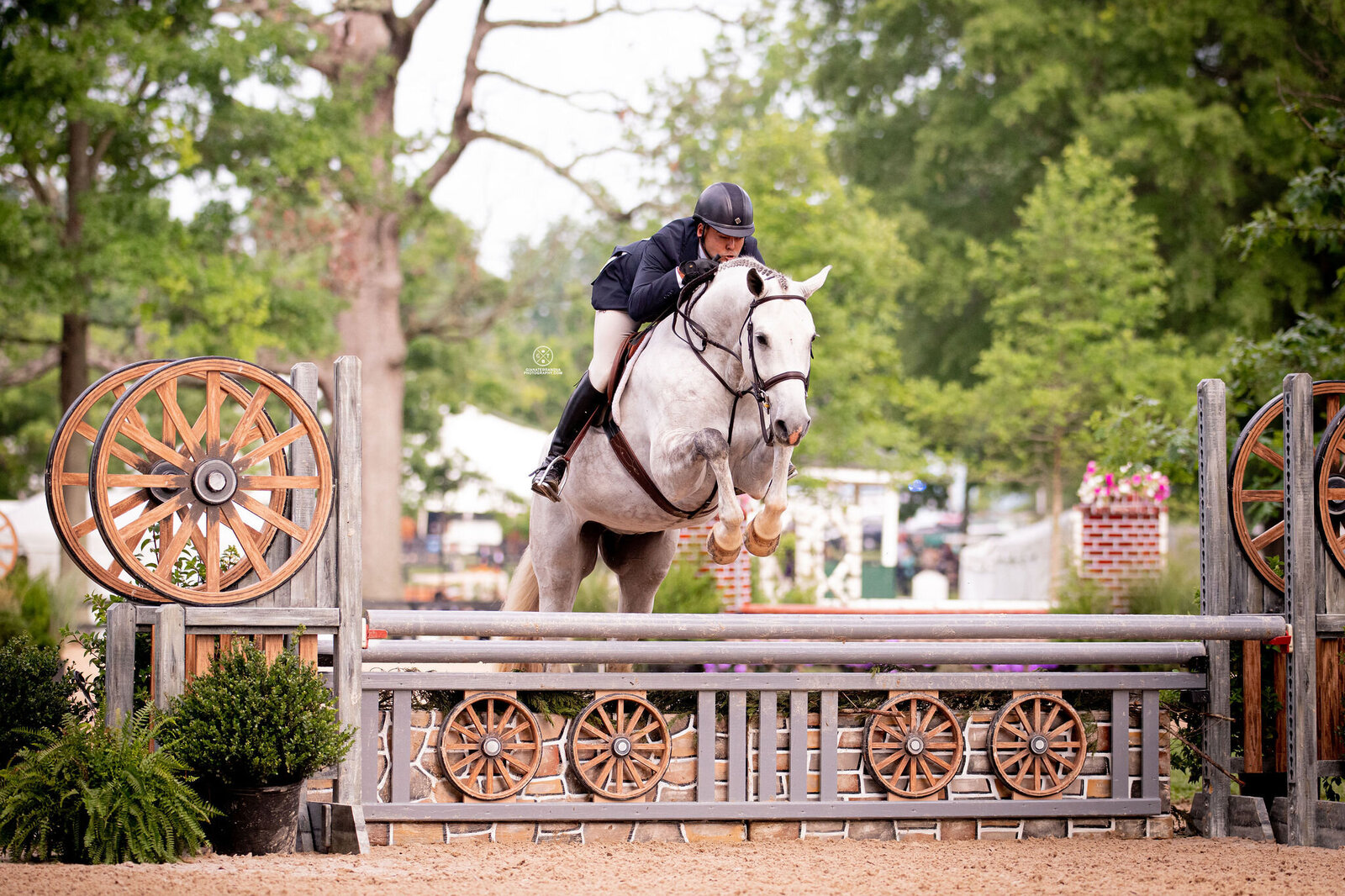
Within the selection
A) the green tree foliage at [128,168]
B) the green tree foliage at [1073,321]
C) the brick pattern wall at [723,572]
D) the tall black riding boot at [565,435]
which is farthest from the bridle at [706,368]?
the green tree foliage at [1073,321]

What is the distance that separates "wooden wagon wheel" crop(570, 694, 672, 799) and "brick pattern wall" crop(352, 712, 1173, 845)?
72 millimetres

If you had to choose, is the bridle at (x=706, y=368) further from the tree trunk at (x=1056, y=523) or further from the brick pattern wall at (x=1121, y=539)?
the tree trunk at (x=1056, y=523)

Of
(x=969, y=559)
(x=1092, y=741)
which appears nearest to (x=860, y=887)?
(x=1092, y=741)

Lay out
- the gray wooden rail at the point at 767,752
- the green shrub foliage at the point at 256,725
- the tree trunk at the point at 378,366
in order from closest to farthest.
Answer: the green shrub foliage at the point at 256,725, the gray wooden rail at the point at 767,752, the tree trunk at the point at 378,366

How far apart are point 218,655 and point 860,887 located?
2.27m

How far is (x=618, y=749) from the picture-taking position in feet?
14.7

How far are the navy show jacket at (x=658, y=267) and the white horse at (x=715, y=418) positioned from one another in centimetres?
10

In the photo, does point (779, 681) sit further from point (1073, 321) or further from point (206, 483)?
point (1073, 321)

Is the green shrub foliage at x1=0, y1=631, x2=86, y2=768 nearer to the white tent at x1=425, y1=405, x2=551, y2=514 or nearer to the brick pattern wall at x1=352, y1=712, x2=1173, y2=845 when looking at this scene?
the brick pattern wall at x1=352, y1=712, x2=1173, y2=845

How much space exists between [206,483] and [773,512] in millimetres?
1996

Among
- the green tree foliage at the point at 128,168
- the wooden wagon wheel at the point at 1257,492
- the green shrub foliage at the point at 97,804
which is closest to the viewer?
the green shrub foliage at the point at 97,804

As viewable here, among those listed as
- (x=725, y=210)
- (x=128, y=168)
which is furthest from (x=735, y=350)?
(x=128, y=168)

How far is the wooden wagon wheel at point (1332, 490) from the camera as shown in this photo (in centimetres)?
491

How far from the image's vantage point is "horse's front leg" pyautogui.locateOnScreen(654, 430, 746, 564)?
176 inches
